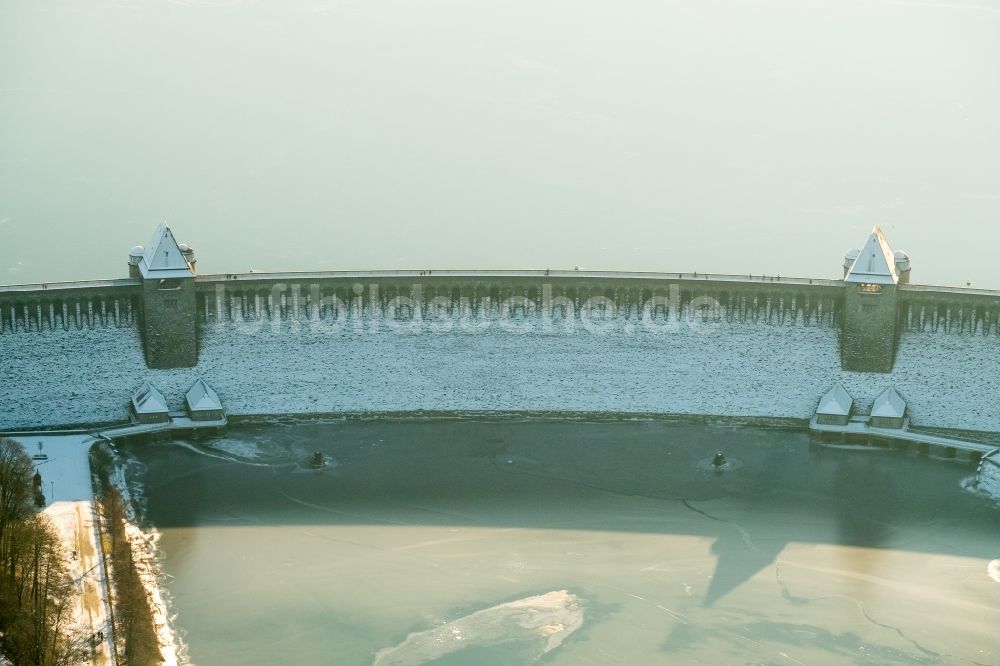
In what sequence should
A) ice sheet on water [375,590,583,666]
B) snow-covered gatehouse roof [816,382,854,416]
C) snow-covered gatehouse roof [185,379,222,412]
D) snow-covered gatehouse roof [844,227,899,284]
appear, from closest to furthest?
ice sheet on water [375,590,583,666], snow-covered gatehouse roof [185,379,222,412], snow-covered gatehouse roof [816,382,854,416], snow-covered gatehouse roof [844,227,899,284]

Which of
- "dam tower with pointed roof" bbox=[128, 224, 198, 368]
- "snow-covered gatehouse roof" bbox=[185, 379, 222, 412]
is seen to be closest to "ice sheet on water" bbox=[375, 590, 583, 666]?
"snow-covered gatehouse roof" bbox=[185, 379, 222, 412]

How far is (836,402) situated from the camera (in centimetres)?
8694

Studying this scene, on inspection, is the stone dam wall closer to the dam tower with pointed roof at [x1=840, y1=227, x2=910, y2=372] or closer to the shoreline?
the shoreline

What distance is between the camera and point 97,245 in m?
180

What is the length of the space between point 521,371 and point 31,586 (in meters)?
35.5

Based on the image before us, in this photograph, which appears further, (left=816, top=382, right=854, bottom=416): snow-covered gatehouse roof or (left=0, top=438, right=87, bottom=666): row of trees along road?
(left=816, top=382, right=854, bottom=416): snow-covered gatehouse roof

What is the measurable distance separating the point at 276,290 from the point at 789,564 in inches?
1387

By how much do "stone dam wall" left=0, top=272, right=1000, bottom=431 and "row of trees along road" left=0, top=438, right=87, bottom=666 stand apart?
573 inches

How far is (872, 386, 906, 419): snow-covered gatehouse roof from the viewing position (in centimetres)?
8594

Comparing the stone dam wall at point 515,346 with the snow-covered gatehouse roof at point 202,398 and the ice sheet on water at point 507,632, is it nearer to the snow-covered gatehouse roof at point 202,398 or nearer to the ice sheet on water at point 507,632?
the snow-covered gatehouse roof at point 202,398

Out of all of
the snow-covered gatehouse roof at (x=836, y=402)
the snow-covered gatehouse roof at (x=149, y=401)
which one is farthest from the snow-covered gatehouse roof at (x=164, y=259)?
the snow-covered gatehouse roof at (x=836, y=402)

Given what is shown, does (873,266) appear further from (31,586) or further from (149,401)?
(31,586)

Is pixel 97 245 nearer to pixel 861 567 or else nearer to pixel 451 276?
pixel 451 276

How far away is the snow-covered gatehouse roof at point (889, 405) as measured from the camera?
282ft
